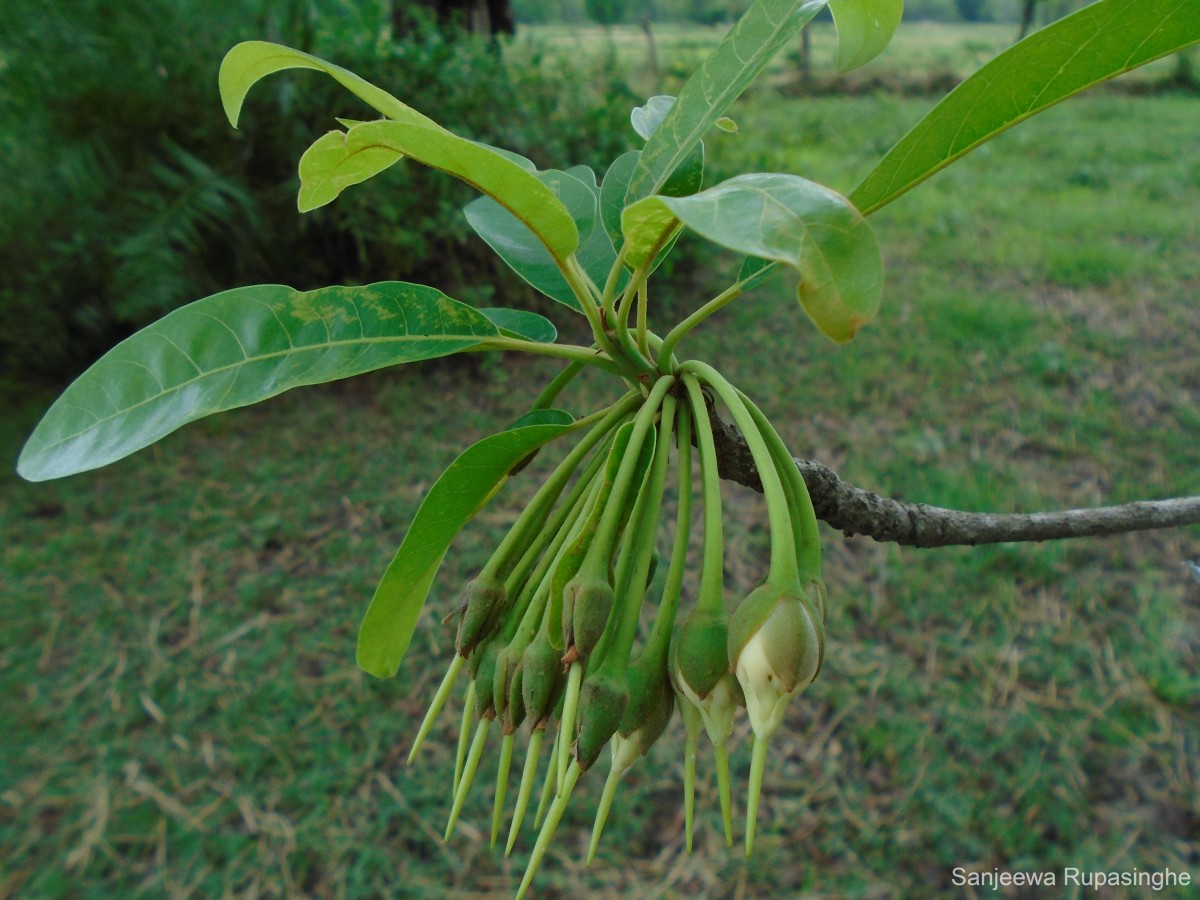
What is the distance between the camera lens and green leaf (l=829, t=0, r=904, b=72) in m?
0.61

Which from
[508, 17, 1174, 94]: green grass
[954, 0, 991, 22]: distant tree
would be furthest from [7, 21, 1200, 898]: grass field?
[954, 0, 991, 22]: distant tree

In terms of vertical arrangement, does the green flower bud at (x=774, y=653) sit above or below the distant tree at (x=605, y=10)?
above

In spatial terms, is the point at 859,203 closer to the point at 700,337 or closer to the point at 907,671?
the point at 907,671

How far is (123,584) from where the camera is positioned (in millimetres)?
2484

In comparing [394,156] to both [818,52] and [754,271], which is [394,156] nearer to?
[754,271]

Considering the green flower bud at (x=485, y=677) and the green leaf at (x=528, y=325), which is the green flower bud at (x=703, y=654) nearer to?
the green flower bud at (x=485, y=677)

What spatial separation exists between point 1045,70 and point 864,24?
0.19 m

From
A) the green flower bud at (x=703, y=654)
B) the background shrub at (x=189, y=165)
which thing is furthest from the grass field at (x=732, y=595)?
the green flower bud at (x=703, y=654)

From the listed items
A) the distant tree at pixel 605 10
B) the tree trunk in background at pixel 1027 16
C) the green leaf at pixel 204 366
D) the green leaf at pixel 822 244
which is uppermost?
the green leaf at pixel 822 244

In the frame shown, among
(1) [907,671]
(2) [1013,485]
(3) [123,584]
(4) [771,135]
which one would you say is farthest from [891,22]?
(4) [771,135]

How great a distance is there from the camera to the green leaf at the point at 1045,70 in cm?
45

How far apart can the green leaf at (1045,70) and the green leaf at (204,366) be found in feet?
1.15

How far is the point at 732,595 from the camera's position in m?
2.25

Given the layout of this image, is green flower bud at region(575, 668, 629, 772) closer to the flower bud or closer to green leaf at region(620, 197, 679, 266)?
the flower bud
